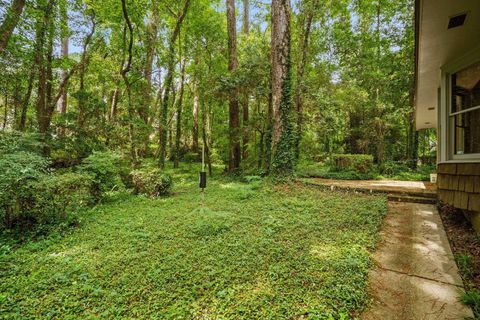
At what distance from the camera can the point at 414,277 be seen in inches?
98.3

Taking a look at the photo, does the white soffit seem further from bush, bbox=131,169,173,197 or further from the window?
bush, bbox=131,169,173,197

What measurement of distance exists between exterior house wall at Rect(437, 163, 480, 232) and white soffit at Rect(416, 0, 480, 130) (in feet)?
6.51

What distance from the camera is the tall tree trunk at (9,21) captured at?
19.4ft

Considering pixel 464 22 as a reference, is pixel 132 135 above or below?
below

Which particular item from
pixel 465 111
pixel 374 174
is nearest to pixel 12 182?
pixel 465 111

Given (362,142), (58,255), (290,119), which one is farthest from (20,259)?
(362,142)

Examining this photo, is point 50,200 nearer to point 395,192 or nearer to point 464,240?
point 464,240

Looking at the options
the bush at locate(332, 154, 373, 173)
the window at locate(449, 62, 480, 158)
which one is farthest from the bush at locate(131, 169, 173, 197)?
the bush at locate(332, 154, 373, 173)

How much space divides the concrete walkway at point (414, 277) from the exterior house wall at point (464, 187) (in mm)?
489

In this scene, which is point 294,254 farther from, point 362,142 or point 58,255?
point 362,142

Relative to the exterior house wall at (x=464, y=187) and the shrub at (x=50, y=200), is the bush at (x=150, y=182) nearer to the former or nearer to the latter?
the shrub at (x=50, y=200)

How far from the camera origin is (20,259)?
9.71 feet

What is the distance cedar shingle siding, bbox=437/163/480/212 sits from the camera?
128 inches

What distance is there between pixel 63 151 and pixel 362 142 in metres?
13.9
